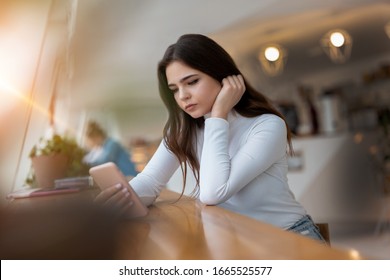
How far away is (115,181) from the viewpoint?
82 cm

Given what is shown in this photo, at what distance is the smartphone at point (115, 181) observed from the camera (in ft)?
2.65

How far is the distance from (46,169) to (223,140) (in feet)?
1.34

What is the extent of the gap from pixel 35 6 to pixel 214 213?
2.23 ft

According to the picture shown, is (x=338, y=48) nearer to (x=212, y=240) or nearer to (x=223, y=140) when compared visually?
(x=223, y=140)

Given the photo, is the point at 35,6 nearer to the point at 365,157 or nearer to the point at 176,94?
the point at 176,94

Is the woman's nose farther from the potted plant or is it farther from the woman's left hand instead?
the potted plant

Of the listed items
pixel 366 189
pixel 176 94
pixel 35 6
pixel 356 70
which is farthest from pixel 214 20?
pixel 356 70

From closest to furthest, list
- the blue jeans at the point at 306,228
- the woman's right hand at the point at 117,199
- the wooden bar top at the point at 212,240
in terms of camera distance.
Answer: the wooden bar top at the point at 212,240, the woman's right hand at the point at 117,199, the blue jeans at the point at 306,228

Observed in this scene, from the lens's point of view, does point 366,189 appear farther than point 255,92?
Yes

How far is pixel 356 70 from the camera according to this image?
14.2 ft

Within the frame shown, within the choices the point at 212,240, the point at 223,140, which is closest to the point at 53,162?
the point at 223,140

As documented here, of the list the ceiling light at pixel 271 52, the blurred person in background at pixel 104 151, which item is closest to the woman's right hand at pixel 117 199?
the blurred person in background at pixel 104 151

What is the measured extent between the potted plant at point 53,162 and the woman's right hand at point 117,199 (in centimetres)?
34

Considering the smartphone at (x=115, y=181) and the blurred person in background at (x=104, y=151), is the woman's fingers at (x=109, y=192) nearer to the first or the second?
the smartphone at (x=115, y=181)
